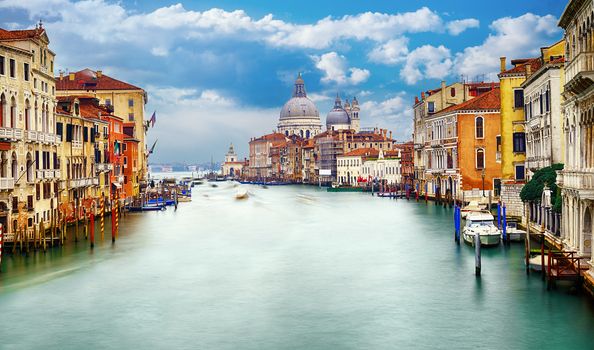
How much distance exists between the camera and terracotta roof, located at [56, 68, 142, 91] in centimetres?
4825

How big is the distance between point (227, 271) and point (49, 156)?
29.2 ft

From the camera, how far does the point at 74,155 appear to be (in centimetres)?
3053

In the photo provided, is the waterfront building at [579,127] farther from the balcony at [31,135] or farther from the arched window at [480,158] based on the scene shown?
the arched window at [480,158]

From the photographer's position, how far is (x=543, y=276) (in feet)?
54.5

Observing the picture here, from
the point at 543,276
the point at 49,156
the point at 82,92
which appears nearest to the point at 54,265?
the point at 49,156

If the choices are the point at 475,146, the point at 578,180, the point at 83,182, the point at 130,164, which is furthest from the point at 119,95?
the point at 578,180

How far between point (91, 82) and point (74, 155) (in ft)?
65.0

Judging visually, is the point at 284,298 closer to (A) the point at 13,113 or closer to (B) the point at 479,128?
(A) the point at 13,113

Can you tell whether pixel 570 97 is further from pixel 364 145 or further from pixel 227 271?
pixel 364 145

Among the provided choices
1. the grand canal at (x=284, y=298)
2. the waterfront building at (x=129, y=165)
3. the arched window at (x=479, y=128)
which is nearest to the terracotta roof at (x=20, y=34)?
the grand canal at (x=284, y=298)

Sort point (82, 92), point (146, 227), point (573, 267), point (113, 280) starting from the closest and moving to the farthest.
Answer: point (573, 267) → point (113, 280) → point (146, 227) → point (82, 92)

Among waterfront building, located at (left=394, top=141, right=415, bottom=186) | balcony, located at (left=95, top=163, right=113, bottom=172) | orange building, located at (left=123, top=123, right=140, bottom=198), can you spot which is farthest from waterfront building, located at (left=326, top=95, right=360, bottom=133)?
balcony, located at (left=95, top=163, right=113, bottom=172)

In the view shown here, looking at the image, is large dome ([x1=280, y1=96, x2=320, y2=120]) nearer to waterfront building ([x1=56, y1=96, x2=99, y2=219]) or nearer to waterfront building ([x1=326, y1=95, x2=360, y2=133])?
waterfront building ([x1=326, y1=95, x2=360, y2=133])

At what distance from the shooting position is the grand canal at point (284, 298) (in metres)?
12.9
